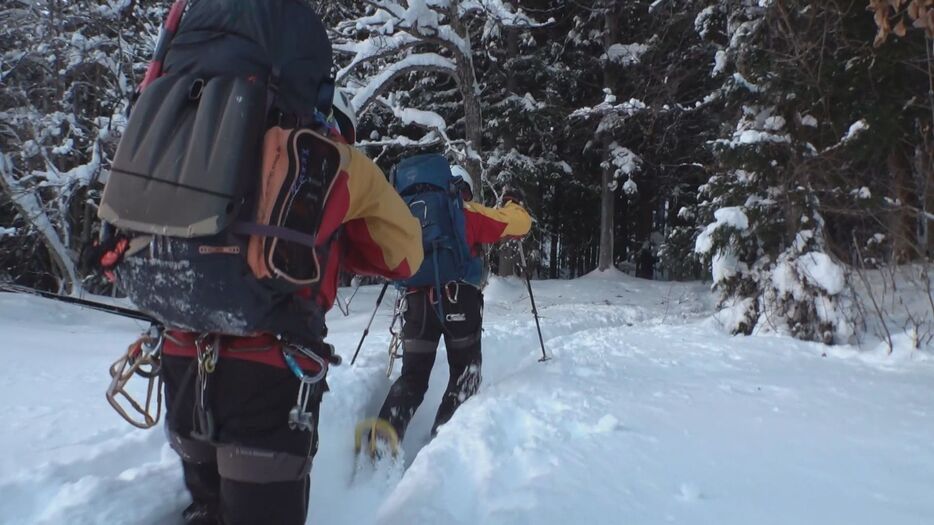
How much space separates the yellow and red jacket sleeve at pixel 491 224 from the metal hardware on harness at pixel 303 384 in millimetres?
2166

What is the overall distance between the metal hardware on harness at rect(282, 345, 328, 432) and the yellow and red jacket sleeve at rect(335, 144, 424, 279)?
1.18 feet

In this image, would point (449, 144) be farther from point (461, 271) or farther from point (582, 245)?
point (582, 245)

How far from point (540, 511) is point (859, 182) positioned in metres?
6.01

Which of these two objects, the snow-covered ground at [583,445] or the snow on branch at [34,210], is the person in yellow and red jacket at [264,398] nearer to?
the snow-covered ground at [583,445]

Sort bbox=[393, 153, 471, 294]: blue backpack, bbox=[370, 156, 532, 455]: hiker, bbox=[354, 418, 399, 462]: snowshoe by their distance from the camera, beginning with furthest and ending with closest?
bbox=[370, 156, 532, 455]: hiker
bbox=[393, 153, 471, 294]: blue backpack
bbox=[354, 418, 399, 462]: snowshoe

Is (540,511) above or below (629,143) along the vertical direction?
below

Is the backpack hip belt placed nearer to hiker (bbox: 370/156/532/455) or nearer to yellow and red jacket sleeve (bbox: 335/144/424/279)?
yellow and red jacket sleeve (bbox: 335/144/424/279)

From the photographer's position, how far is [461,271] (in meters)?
3.79

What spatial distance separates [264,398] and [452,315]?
2.23m

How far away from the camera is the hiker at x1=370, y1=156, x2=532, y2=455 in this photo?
3.75 metres

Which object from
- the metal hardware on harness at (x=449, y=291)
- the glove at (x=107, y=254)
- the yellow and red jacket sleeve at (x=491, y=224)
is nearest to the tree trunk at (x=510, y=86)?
the yellow and red jacket sleeve at (x=491, y=224)

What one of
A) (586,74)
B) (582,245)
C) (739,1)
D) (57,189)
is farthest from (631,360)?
(582,245)

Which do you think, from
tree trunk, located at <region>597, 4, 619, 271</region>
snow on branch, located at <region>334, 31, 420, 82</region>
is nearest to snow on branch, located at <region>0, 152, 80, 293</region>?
snow on branch, located at <region>334, 31, 420, 82</region>

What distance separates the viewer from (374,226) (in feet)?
5.94
